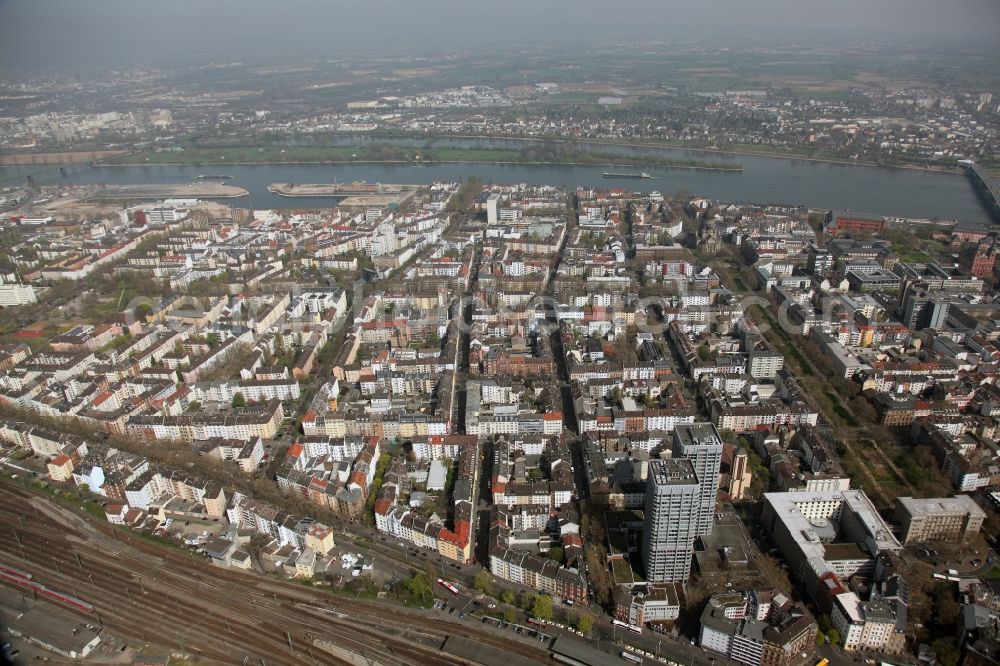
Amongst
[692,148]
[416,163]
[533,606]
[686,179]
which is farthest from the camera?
[692,148]

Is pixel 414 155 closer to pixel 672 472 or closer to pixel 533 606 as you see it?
pixel 672 472

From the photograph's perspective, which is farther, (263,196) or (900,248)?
(263,196)

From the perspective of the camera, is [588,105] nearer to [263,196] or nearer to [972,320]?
[263,196]

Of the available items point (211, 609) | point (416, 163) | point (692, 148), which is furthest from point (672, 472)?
point (692, 148)

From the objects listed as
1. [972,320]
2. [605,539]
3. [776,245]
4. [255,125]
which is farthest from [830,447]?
[255,125]

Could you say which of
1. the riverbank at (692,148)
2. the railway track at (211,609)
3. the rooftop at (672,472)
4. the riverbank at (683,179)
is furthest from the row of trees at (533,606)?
the riverbank at (692,148)

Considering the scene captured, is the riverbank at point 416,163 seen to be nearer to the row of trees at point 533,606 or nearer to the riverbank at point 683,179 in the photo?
the riverbank at point 683,179
